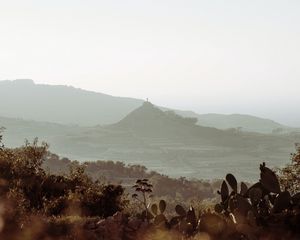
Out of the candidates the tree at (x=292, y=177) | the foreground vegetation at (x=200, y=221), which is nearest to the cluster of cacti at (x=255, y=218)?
the foreground vegetation at (x=200, y=221)

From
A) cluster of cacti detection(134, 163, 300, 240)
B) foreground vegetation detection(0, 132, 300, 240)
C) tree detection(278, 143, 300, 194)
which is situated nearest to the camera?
cluster of cacti detection(134, 163, 300, 240)

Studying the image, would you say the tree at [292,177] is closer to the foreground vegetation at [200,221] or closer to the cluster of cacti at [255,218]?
the foreground vegetation at [200,221]

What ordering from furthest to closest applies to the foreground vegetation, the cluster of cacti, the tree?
the tree → the foreground vegetation → the cluster of cacti

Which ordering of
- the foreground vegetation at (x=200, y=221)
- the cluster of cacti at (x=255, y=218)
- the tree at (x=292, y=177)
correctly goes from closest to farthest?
the cluster of cacti at (x=255, y=218) → the foreground vegetation at (x=200, y=221) → the tree at (x=292, y=177)

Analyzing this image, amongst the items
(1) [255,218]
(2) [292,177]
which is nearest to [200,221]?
(1) [255,218]

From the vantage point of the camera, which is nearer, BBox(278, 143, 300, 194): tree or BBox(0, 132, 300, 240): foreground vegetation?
BBox(0, 132, 300, 240): foreground vegetation

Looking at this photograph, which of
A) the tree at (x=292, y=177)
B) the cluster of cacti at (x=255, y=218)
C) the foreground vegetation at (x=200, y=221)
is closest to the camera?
the cluster of cacti at (x=255, y=218)

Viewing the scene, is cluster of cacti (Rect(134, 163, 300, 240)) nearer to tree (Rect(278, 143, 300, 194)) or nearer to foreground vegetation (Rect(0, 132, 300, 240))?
foreground vegetation (Rect(0, 132, 300, 240))

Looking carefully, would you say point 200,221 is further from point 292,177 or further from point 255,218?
point 292,177

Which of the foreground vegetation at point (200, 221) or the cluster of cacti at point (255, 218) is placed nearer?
the cluster of cacti at point (255, 218)

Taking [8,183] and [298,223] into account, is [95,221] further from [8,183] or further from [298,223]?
[8,183]

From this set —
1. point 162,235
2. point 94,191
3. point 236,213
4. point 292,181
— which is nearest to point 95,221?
point 162,235

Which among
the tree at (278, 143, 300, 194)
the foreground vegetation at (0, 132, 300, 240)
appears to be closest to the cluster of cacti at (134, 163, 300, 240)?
the foreground vegetation at (0, 132, 300, 240)

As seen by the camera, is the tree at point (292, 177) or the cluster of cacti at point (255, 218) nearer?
the cluster of cacti at point (255, 218)
